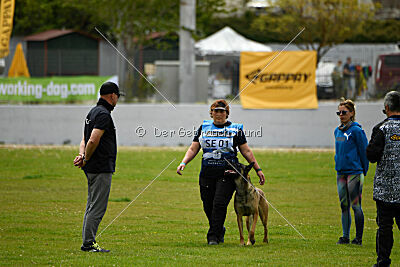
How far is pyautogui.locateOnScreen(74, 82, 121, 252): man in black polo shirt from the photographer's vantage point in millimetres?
7559

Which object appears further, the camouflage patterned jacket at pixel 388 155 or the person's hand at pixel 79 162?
the person's hand at pixel 79 162

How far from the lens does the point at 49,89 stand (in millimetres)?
21594

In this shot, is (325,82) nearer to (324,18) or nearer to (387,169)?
(387,169)

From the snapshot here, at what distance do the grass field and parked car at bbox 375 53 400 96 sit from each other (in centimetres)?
419

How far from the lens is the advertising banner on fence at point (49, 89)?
70.4ft

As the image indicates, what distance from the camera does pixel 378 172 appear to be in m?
7.03

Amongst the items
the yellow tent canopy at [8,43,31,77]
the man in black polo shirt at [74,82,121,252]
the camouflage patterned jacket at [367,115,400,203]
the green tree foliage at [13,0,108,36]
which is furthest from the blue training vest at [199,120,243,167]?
the green tree foliage at [13,0,108,36]

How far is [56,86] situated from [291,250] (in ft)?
48.8

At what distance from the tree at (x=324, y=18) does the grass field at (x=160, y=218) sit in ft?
69.4

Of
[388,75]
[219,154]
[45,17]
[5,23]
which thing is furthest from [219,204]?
[45,17]

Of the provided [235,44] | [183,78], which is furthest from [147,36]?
[183,78]

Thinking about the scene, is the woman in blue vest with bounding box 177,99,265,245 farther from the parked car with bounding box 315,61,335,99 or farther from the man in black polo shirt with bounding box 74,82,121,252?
the parked car with bounding box 315,61,335,99

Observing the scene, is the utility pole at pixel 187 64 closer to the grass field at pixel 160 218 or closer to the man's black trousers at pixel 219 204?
the grass field at pixel 160 218

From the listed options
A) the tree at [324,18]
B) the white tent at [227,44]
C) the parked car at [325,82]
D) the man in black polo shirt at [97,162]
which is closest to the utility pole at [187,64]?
the parked car at [325,82]
